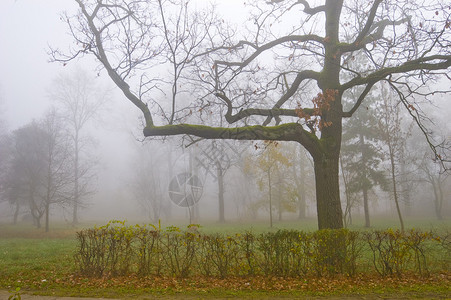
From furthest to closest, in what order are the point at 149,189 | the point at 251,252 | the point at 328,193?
1. the point at 149,189
2. the point at 328,193
3. the point at 251,252

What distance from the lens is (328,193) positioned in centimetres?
783

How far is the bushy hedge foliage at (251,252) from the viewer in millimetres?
6395

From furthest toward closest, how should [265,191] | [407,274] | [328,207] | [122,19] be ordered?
[265,191] → [122,19] → [328,207] → [407,274]

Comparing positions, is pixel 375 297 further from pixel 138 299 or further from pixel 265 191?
pixel 265 191

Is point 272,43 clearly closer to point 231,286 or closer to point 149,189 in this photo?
point 231,286

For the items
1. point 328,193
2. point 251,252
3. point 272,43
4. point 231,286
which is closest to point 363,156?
point 272,43

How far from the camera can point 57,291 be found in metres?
5.95

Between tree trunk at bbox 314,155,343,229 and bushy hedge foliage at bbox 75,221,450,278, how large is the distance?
876mm

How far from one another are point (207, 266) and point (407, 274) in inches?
171

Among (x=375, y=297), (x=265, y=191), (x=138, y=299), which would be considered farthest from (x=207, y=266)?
(x=265, y=191)

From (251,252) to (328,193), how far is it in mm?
2729

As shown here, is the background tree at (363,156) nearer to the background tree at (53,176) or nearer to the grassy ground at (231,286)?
the grassy ground at (231,286)

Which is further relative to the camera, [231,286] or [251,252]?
[251,252]

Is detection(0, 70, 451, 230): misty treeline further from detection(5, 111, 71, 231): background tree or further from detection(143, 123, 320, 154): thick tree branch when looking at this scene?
detection(143, 123, 320, 154): thick tree branch
